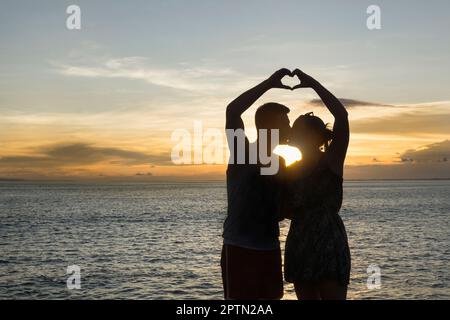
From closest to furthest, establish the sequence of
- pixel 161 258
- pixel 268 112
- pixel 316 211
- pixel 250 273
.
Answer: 1. pixel 268 112
2. pixel 250 273
3. pixel 316 211
4. pixel 161 258

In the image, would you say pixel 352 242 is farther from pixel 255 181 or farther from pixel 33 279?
pixel 255 181

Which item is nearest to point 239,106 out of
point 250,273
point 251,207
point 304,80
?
point 304,80

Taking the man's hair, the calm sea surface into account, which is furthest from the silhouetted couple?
the calm sea surface

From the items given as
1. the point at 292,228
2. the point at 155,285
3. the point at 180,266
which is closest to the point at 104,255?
the point at 180,266

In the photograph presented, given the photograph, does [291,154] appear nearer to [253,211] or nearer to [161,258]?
[253,211]

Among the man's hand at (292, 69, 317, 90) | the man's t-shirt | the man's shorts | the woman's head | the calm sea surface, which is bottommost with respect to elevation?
the calm sea surface

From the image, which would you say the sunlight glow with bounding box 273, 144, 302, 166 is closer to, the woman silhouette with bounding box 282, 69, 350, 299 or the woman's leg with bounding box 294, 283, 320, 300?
the woman silhouette with bounding box 282, 69, 350, 299

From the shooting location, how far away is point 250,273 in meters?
4.19

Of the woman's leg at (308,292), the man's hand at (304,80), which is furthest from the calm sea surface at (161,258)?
the man's hand at (304,80)

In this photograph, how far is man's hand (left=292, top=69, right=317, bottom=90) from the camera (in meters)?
4.11

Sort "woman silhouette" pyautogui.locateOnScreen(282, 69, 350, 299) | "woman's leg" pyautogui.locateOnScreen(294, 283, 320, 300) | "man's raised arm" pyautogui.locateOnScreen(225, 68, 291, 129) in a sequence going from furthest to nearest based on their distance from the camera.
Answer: "woman's leg" pyautogui.locateOnScreen(294, 283, 320, 300)
"woman silhouette" pyautogui.locateOnScreen(282, 69, 350, 299)
"man's raised arm" pyautogui.locateOnScreen(225, 68, 291, 129)

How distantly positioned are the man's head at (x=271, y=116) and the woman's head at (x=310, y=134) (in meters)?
0.20

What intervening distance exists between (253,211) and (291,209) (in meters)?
0.36

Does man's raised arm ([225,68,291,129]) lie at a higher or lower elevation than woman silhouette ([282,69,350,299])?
higher
